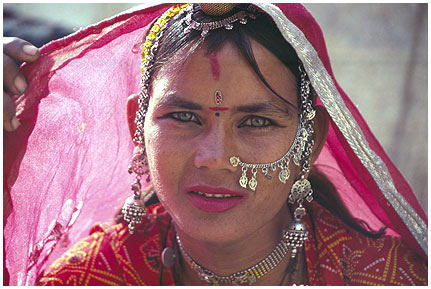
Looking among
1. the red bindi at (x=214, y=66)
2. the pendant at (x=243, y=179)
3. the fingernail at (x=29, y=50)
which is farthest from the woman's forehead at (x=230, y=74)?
the fingernail at (x=29, y=50)

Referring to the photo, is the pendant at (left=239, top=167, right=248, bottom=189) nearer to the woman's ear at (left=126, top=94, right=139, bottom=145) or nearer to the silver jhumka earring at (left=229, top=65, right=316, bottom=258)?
the silver jhumka earring at (left=229, top=65, right=316, bottom=258)

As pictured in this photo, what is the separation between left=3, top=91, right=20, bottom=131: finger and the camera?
6.50 ft

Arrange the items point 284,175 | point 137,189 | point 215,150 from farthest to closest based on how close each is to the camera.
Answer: point 137,189, point 284,175, point 215,150

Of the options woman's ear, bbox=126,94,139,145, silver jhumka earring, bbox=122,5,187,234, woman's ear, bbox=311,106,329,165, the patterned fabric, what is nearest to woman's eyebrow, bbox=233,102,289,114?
woman's ear, bbox=311,106,329,165

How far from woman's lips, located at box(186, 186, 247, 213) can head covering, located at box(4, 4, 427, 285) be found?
42 centimetres

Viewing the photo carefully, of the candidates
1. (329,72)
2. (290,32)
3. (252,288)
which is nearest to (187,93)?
(290,32)

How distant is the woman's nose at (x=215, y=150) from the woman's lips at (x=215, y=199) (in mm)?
94

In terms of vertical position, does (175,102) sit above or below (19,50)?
below

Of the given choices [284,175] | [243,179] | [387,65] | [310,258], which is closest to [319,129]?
[284,175]

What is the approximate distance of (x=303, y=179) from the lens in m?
2.03

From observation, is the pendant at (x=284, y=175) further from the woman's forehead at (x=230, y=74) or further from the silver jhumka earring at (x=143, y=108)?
the silver jhumka earring at (x=143, y=108)

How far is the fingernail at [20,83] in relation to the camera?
6.57 ft

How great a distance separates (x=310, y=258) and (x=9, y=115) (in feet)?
4.16

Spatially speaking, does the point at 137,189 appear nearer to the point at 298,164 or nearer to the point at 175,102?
the point at 175,102
